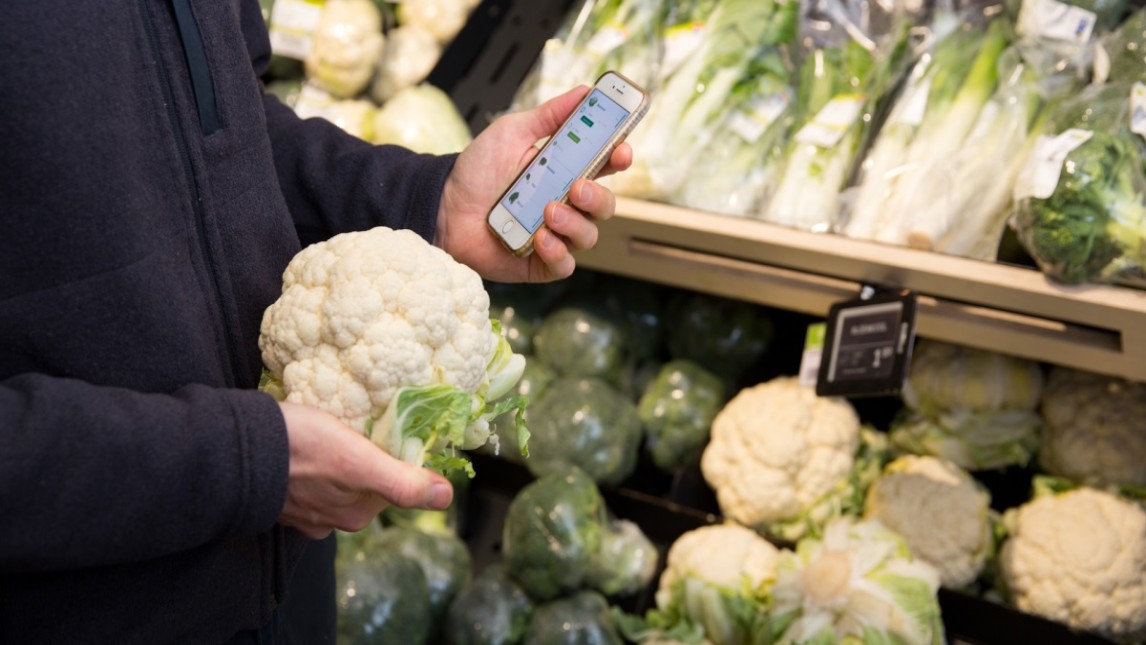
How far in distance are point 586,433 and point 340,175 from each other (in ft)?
3.00

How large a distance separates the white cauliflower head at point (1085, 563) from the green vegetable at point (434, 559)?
3.20ft

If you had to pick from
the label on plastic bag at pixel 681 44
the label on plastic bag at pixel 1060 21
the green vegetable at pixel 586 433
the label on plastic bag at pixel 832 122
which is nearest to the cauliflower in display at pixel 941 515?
the green vegetable at pixel 586 433

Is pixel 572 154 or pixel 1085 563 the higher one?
pixel 572 154

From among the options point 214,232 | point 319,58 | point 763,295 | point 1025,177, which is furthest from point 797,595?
point 319,58

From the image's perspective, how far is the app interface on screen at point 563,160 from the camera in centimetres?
121

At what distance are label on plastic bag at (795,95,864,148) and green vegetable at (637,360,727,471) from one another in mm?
523

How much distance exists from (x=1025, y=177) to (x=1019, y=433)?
543 mm

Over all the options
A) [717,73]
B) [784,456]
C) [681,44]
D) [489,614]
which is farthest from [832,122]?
[489,614]

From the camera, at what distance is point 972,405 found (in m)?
1.87

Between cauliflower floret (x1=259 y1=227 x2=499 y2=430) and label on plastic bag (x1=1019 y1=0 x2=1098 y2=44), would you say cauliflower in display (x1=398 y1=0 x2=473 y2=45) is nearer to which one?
label on plastic bag (x1=1019 y1=0 x2=1098 y2=44)

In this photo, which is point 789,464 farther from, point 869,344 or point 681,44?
point 681,44

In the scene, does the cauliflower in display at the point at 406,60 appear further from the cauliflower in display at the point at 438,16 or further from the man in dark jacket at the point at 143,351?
the man in dark jacket at the point at 143,351

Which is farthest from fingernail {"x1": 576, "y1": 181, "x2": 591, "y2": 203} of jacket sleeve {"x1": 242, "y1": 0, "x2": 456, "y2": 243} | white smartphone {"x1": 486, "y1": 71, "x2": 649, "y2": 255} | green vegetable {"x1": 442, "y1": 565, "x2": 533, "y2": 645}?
green vegetable {"x1": 442, "y1": 565, "x2": 533, "y2": 645}

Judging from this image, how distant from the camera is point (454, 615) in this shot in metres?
1.89
